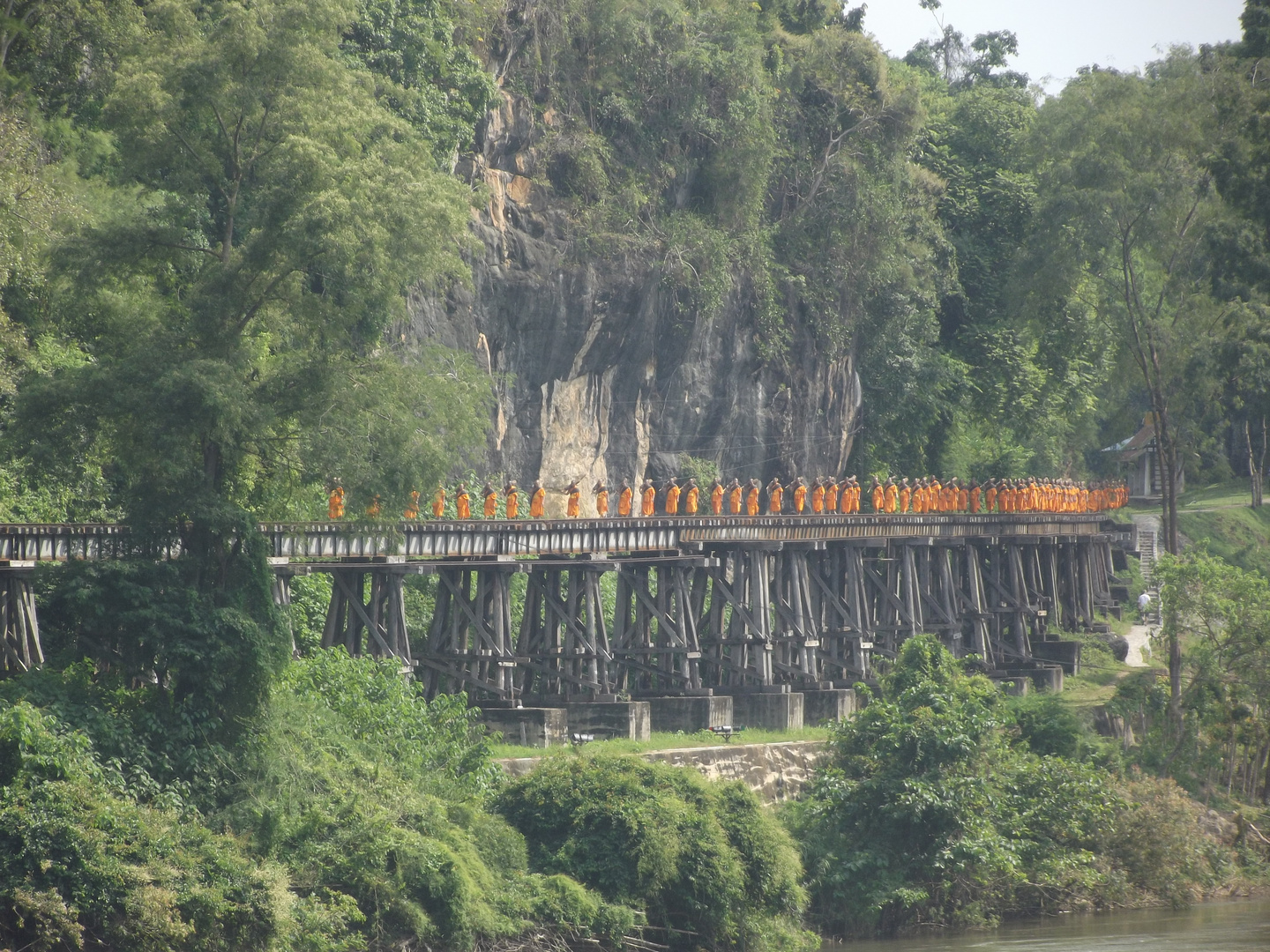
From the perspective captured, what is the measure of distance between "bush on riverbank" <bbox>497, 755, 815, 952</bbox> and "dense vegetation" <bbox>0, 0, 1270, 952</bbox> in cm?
4

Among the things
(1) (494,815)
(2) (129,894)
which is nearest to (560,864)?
(1) (494,815)

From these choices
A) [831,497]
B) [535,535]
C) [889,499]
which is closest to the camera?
[535,535]

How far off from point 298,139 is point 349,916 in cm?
872

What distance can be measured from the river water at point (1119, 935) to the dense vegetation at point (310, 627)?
533 mm

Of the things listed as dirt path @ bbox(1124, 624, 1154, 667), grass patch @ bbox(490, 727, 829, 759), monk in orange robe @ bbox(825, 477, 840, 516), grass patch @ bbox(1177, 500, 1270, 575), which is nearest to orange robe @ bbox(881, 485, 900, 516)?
monk in orange robe @ bbox(825, 477, 840, 516)

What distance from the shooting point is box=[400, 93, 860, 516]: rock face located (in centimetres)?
3700

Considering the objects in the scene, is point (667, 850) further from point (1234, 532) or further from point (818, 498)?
point (1234, 532)

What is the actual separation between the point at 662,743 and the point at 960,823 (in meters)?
5.85

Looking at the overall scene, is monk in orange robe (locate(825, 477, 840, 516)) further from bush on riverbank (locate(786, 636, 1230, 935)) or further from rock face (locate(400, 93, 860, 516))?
bush on riverbank (locate(786, 636, 1230, 935))

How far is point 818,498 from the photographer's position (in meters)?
38.7

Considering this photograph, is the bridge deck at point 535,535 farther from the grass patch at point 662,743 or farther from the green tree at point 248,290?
the grass patch at point 662,743

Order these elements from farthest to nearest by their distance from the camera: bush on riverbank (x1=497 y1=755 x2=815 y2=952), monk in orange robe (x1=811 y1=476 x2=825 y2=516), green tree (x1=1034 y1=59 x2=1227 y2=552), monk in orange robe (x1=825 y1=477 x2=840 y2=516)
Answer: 1. monk in orange robe (x1=825 y1=477 x2=840 y2=516)
2. monk in orange robe (x1=811 y1=476 x2=825 y2=516)
3. green tree (x1=1034 y1=59 x2=1227 y2=552)
4. bush on riverbank (x1=497 y1=755 x2=815 y2=952)

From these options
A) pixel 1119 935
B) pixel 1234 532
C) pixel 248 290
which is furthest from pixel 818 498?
pixel 1234 532

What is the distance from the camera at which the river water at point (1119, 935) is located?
2192cm
